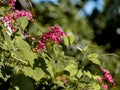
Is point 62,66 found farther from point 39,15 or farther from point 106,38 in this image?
point 106,38

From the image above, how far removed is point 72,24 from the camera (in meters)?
14.7

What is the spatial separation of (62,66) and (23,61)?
240mm

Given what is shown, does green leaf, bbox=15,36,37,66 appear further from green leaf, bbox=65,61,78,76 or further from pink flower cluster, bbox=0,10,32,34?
green leaf, bbox=65,61,78,76

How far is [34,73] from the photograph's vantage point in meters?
2.43

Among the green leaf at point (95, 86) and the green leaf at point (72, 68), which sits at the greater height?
the green leaf at point (72, 68)

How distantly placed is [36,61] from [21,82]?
5.8 inches

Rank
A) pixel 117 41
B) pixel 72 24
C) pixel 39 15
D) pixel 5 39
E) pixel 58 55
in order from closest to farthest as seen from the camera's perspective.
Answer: pixel 5 39 → pixel 58 55 → pixel 39 15 → pixel 72 24 → pixel 117 41

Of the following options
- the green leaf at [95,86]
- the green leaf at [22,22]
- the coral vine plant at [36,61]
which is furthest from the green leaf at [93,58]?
the green leaf at [22,22]

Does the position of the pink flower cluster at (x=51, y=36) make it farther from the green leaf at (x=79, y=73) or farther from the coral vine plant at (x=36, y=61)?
the green leaf at (x=79, y=73)

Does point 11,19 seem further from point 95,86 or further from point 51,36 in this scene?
point 95,86

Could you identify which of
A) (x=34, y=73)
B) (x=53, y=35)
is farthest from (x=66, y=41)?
(x=34, y=73)

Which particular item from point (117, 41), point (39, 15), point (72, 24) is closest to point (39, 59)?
point (39, 15)

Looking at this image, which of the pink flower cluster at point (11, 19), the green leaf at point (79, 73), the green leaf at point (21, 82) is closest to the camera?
the green leaf at point (21, 82)

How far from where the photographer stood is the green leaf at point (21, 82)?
236cm
